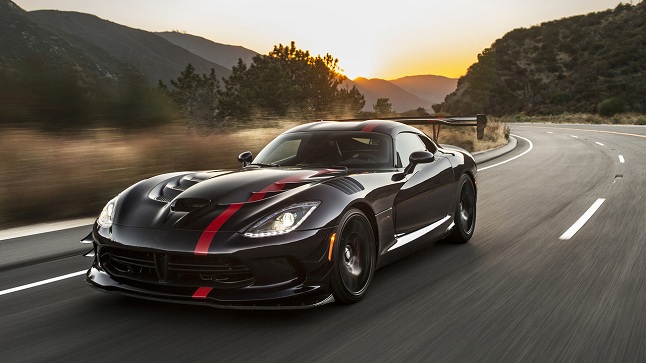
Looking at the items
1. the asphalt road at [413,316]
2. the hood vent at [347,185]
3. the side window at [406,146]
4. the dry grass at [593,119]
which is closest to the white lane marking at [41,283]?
the asphalt road at [413,316]

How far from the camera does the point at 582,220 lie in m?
9.09

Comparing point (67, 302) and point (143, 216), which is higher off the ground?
point (143, 216)

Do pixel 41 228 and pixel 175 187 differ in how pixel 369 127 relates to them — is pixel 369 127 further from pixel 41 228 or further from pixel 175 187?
pixel 41 228

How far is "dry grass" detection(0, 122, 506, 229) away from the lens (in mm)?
9289

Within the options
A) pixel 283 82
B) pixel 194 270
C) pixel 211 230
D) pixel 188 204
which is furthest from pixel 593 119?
pixel 194 270

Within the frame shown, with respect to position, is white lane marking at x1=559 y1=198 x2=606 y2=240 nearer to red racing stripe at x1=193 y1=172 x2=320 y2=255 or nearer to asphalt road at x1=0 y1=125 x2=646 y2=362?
asphalt road at x1=0 y1=125 x2=646 y2=362

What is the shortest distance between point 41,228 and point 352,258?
5.23 metres

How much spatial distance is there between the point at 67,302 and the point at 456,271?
3.37 meters

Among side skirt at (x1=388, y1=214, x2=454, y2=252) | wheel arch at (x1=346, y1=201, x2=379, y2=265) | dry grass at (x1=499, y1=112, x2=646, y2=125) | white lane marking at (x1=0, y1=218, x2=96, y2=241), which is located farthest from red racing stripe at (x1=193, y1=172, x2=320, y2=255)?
dry grass at (x1=499, y1=112, x2=646, y2=125)

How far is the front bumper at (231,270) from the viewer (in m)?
4.39

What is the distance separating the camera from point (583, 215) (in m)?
9.52

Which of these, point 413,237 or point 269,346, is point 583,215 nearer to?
point 413,237

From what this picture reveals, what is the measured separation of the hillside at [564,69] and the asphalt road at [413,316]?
65.7 m

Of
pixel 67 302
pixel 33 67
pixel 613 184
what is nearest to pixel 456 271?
pixel 67 302
